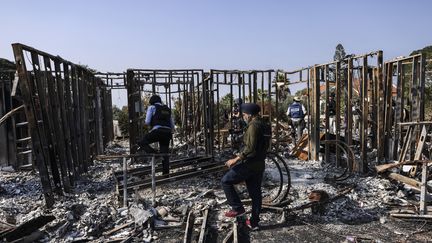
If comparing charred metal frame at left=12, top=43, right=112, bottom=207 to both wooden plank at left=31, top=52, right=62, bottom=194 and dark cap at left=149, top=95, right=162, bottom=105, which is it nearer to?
wooden plank at left=31, top=52, right=62, bottom=194

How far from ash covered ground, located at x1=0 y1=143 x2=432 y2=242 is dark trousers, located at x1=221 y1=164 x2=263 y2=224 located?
1.00 feet

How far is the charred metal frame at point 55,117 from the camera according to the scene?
661 centimetres

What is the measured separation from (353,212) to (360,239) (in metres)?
1.29

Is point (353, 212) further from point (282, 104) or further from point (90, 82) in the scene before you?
point (282, 104)

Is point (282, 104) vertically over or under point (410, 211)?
over

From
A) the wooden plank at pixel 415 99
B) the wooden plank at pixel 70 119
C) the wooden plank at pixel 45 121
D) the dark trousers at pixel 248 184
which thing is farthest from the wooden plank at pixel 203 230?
the wooden plank at pixel 415 99

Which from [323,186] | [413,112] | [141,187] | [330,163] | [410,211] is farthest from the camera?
[330,163]

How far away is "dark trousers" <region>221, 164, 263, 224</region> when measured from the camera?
588cm

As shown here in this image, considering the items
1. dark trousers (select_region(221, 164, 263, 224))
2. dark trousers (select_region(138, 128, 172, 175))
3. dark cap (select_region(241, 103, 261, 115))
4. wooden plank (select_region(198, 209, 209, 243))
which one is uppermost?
dark cap (select_region(241, 103, 261, 115))

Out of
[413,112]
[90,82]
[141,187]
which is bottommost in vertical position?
[141,187]

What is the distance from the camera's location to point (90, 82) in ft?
38.5

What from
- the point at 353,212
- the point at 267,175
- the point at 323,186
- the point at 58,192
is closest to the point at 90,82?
the point at 58,192

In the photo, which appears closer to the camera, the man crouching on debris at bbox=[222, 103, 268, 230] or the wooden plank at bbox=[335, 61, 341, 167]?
the man crouching on debris at bbox=[222, 103, 268, 230]

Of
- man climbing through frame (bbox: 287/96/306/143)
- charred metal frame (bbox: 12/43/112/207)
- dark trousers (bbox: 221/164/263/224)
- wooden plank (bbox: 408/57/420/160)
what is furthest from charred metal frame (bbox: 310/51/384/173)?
charred metal frame (bbox: 12/43/112/207)
